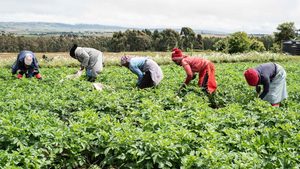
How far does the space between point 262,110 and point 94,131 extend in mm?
3252

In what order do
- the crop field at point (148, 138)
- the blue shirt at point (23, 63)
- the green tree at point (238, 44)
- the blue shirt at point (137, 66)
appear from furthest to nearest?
the green tree at point (238, 44) < the blue shirt at point (23, 63) < the blue shirt at point (137, 66) < the crop field at point (148, 138)

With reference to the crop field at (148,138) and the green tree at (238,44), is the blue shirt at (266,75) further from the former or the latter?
the green tree at (238,44)

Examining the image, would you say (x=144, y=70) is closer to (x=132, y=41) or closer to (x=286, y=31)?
(x=132, y=41)

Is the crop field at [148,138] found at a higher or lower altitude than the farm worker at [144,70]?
lower

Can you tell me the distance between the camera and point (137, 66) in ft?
32.2

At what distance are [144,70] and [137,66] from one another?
22 centimetres

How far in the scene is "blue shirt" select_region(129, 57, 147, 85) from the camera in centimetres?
958

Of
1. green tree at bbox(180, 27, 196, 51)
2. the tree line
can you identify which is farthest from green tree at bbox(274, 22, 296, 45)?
green tree at bbox(180, 27, 196, 51)

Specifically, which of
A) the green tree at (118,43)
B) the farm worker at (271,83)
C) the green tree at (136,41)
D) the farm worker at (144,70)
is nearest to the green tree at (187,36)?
the green tree at (136,41)

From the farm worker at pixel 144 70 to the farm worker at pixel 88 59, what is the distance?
172cm

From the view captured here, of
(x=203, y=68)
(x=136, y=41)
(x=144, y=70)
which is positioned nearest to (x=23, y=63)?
(x=144, y=70)

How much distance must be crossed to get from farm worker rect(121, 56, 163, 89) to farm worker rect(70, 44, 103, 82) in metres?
1.72

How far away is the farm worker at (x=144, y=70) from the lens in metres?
9.60

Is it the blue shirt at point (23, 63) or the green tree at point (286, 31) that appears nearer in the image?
the blue shirt at point (23, 63)
